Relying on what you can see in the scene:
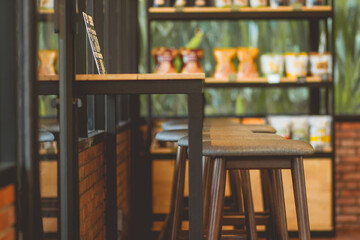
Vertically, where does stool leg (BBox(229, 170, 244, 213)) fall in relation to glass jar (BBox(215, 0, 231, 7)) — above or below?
below

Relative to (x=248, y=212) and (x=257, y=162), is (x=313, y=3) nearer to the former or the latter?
(x=248, y=212)

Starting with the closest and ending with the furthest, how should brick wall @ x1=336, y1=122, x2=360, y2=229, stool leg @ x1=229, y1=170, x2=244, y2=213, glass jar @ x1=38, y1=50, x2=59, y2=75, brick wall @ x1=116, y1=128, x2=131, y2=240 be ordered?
glass jar @ x1=38, y1=50, x2=59, y2=75, stool leg @ x1=229, y1=170, x2=244, y2=213, brick wall @ x1=116, y1=128, x2=131, y2=240, brick wall @ x1=336, y1=122, x2=360, y2=229

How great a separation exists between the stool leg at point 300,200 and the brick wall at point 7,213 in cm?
114

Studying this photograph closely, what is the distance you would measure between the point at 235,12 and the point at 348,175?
1658 millimetres

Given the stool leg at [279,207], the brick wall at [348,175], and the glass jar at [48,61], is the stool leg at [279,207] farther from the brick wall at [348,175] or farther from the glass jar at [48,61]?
the brick wall at [348,175]

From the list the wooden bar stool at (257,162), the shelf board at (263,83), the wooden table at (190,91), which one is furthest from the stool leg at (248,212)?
the shelf board at (263,83)

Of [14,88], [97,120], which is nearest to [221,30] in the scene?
[97,120]

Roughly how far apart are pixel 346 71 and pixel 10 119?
3.84 meters

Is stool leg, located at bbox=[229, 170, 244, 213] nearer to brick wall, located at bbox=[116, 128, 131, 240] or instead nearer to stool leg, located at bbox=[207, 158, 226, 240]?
brick wall, located at bbox=[116, 128, 131, 240]

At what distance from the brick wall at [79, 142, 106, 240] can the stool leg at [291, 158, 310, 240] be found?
3.09 ft

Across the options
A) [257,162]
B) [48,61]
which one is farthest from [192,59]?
[48,61]

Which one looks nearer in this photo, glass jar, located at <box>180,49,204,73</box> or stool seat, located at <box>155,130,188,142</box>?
stool seat, located at <box>155,130,188,142</box>

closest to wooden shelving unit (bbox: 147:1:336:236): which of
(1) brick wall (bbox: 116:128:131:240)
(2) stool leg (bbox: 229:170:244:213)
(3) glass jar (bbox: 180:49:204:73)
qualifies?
(3) glass jar (bbox: 180:49:204:73)

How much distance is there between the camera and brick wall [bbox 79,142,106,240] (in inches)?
104
